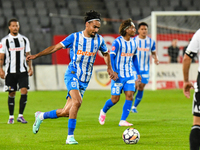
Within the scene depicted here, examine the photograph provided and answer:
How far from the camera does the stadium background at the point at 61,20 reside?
17.4 meters

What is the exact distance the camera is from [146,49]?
11070 mm

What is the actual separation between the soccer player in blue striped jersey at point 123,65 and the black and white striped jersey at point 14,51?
5.85ft

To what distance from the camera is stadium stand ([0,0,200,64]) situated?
2130 centimetres

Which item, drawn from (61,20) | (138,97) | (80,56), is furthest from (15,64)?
(61,20)

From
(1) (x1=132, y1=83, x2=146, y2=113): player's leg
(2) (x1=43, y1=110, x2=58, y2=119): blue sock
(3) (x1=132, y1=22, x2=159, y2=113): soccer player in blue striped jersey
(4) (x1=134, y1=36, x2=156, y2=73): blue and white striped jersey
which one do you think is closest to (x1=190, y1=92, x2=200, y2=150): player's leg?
(2) (x1=43, y1=110, x2=58, y2=119): blue sock

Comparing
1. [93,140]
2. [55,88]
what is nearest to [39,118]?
[93,140]

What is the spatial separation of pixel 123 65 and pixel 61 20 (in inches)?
562

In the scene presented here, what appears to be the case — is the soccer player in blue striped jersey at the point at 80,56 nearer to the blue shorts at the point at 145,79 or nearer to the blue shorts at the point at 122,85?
the blue shorts at the point at 122,85

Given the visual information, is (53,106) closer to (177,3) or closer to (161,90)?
(161,90)

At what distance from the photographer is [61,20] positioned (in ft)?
72.2

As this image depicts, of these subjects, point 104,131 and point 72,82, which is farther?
point 104,131

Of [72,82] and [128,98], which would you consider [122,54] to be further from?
[72,82]

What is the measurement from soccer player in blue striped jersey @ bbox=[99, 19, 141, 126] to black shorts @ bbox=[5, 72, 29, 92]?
5.29 feet

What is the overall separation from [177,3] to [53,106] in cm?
1465
